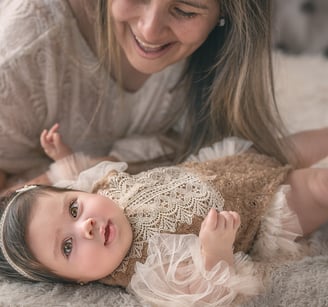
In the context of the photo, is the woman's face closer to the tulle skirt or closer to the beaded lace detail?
the beaded lace detail

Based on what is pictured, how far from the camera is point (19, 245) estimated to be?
1201 mm

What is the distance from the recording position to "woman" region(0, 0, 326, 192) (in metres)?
1.42

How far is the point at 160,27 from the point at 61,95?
381mm

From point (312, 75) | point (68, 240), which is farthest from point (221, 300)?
point (312, 75)

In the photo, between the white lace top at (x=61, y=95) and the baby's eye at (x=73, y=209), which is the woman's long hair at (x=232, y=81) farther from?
the baby's eye at (x=73, y=209)

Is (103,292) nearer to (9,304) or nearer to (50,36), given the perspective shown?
(9,304)

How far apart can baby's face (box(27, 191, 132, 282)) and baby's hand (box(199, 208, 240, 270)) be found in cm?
16

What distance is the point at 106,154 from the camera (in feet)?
5.66

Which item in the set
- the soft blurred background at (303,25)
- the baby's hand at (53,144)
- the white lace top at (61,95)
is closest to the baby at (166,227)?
the baby's hand at (53,144)

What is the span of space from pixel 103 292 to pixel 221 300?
0.24m

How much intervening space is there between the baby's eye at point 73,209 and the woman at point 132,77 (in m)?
0.28

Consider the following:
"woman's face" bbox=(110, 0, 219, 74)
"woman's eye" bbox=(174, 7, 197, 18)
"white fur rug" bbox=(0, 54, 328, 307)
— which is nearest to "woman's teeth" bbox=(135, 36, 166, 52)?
"woman's face" bbox=(110, 0, 219, 74)

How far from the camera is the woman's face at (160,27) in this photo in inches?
52.7

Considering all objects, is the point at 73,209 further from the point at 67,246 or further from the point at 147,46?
the point at 147,46
